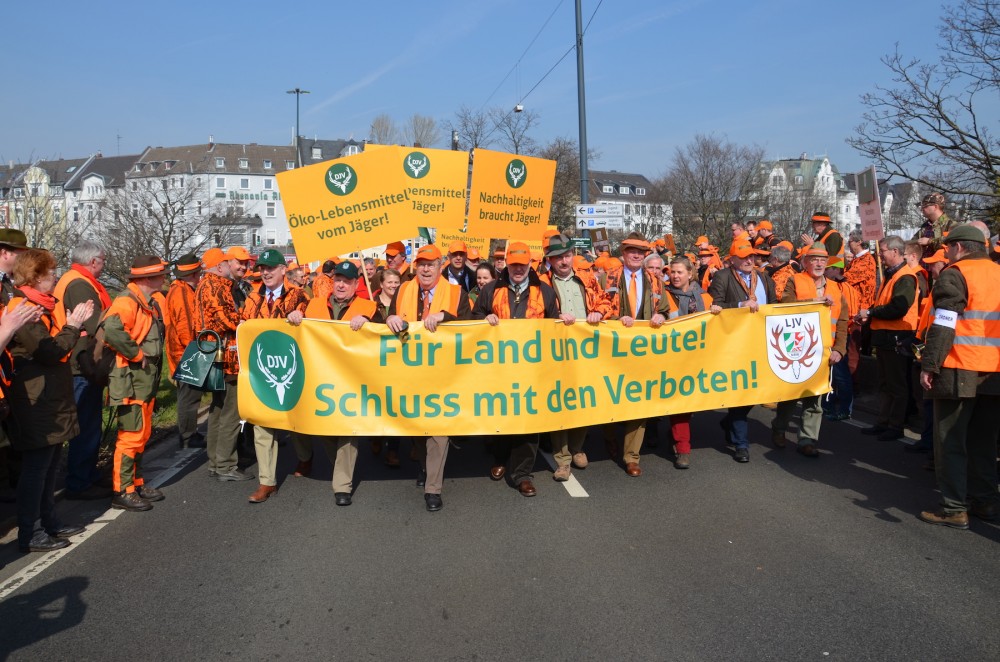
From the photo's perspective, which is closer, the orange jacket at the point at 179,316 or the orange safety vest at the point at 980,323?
the orange safety vest at the point at 980,323

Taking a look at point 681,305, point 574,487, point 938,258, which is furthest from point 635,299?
point 938,258

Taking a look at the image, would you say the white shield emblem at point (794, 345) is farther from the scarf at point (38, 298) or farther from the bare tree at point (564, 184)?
the bare tree at point (564, 184)

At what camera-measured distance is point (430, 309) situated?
247 inches

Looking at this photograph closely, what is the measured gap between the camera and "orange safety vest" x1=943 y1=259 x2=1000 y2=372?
16.8 ft

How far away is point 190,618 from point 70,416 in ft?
6.26

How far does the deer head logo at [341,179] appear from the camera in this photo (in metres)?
6.88

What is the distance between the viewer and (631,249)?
6949 mm

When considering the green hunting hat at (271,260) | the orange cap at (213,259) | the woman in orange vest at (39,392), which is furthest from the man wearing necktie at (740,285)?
the woman in orange vest at (39,392)

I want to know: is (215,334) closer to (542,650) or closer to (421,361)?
(421,361)

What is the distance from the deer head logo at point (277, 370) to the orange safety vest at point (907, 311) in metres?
6.33

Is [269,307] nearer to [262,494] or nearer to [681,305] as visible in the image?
[262,494]

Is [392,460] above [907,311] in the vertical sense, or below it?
below

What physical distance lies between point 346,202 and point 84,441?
9.80ft

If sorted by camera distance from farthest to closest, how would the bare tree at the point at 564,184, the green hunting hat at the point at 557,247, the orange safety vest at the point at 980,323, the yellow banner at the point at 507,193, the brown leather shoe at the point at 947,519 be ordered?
1. the bare tree at the point at 564,184
2. the yellow banner at the point at 507,193
3. the green hunting hat at the point at 557,247
4. the brown leather shoe at the point at 947,519
5. the orange safety vest at the point at 980,323
